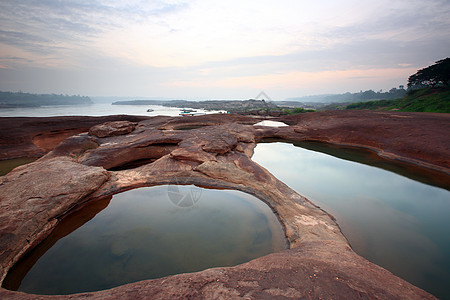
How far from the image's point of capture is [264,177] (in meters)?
7.89

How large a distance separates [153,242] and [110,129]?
38.5 feet

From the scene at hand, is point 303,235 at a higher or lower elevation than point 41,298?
lower

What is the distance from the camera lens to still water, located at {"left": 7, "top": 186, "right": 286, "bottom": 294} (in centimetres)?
372

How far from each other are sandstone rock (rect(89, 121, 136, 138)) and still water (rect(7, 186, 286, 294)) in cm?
831

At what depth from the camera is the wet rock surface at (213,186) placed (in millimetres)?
2586

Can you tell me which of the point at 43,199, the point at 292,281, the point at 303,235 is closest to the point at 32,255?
the point at 43,199

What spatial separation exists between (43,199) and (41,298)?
401 centimetres

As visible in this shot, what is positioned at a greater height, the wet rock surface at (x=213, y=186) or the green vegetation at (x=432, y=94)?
the green vegetation at (x=432, y=94)

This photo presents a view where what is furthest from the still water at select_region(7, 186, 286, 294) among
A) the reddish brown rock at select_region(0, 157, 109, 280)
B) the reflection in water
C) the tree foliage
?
the tree foliage

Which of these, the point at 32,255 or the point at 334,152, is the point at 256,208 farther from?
the point at 334,152

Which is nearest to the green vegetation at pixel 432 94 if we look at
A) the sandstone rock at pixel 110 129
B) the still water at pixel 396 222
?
the still water at pixel 396 222

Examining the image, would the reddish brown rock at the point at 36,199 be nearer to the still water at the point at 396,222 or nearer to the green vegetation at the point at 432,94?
the still water at the point at 396,222

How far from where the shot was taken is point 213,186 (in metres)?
7.79

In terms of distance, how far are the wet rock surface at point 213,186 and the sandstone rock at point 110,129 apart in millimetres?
449
